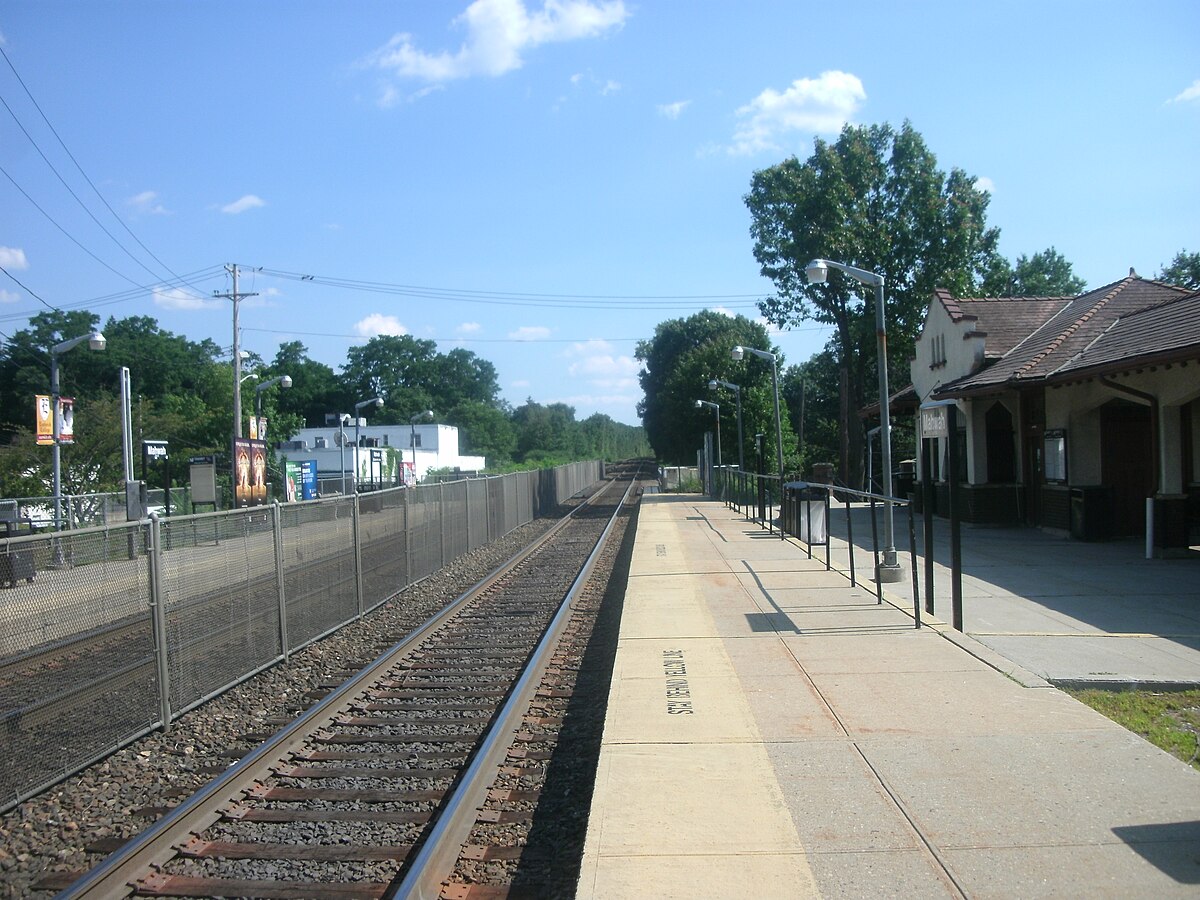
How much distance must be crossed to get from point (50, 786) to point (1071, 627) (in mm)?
9299

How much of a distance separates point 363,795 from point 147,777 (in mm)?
1675

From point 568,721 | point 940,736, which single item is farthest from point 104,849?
point 940,736

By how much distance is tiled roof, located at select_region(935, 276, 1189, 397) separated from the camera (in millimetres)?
19422

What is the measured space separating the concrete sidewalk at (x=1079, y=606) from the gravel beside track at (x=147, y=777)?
4.93 meters

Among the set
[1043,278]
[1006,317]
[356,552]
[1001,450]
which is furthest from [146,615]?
[1043,278]

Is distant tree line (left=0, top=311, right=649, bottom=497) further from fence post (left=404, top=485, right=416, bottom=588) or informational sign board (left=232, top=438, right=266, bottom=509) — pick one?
fence post (left=404, top=485, right=416, bottom=588)

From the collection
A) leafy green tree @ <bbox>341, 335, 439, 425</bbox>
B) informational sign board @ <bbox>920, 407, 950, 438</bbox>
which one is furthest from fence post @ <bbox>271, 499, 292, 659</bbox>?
leafy green tree @ <bbox>341, 335, 439, 425</bbox>

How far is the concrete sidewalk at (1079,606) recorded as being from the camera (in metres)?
8.57

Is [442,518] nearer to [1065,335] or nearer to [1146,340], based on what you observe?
[1146,340]

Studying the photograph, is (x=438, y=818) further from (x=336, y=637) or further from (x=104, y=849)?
(x=336, y=637)

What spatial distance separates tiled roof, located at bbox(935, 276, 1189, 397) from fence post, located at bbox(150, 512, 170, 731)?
49.0ft

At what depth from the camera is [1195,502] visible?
A: 52.5 feet

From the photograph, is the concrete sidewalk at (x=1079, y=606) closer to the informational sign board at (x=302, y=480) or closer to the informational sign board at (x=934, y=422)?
the informational sign board at (x=934, y=422)

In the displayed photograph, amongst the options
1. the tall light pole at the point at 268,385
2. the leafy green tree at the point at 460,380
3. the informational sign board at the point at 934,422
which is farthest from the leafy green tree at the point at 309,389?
the informational sign board at the point at 934,422
